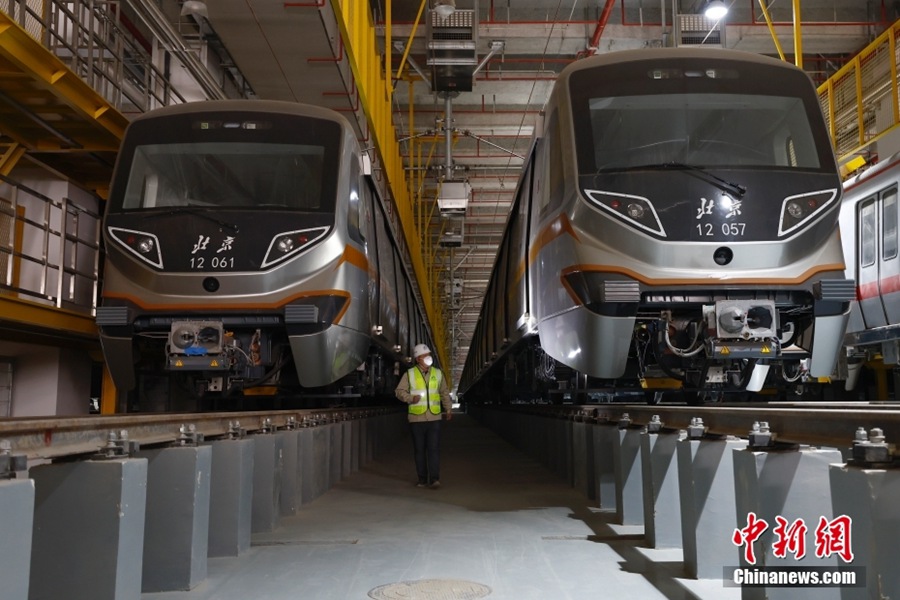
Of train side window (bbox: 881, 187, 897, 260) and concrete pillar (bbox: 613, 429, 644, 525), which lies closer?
concrete pillar (bbox: 613, 429, 644, 525)

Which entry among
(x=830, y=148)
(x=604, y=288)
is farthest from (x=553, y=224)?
(x=830, y=148)

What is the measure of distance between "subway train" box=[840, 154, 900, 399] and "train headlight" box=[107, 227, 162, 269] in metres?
6.82

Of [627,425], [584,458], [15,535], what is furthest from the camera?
[584,458]

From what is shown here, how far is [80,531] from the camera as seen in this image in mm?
2803

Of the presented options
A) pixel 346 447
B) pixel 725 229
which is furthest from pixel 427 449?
pixel 725 229

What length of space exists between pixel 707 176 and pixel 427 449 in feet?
11.6

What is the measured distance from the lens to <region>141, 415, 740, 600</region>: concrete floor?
12.0 feet

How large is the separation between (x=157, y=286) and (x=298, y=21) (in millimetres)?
3607

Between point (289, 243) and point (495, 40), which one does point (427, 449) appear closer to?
point (289, 243)

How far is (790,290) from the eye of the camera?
5.74m

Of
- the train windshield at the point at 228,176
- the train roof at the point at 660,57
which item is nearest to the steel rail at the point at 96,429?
the train windshield at the point at 228,176

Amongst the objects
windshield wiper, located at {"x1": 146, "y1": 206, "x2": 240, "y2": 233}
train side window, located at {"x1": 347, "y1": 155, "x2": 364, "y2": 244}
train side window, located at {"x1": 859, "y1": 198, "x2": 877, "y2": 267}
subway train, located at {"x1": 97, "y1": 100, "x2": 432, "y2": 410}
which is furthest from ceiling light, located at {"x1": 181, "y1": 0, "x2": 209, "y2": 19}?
train side window, located at {"x1": 859, "y1": 198, "x2": 877, "y2": 267}

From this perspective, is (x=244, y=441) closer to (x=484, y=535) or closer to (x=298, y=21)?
(x=484, y=535)

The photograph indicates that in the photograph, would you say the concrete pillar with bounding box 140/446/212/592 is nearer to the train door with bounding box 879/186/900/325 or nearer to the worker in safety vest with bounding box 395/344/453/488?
the worker in safety vest with bounding box 395/344/453/488
